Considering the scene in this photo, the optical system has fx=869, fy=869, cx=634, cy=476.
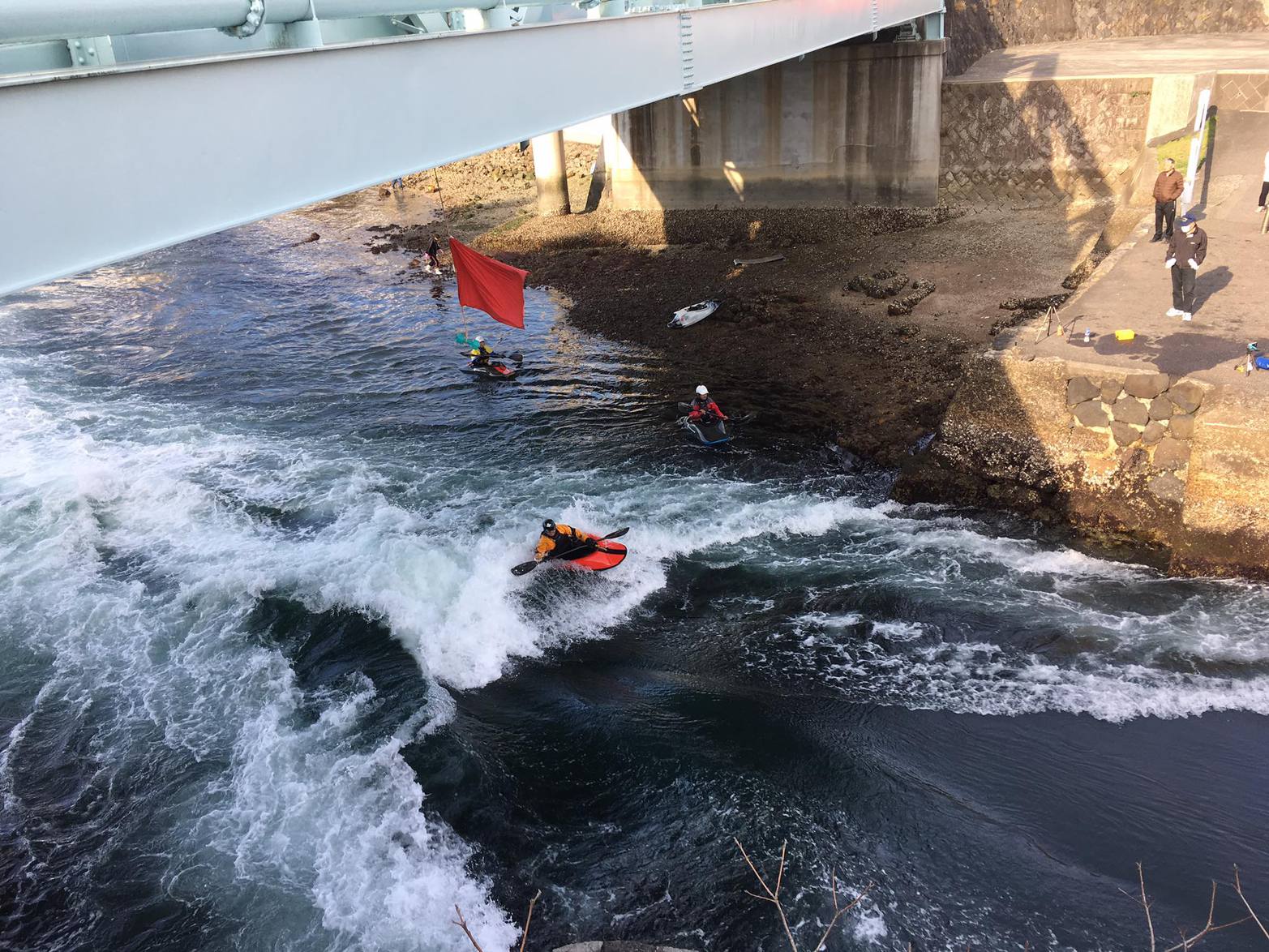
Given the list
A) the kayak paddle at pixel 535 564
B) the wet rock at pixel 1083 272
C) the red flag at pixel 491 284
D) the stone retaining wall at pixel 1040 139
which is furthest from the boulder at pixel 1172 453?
the stone retaining wall at pixel 1040 139

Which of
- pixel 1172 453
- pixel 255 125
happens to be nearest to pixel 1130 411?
pixel 1172 453

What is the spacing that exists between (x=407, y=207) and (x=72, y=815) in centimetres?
2808

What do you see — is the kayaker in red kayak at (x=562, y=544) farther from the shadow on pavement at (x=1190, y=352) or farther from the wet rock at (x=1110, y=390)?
the shadow on pavement at (x=1190, y=352)

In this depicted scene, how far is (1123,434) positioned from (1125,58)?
73.3 ft

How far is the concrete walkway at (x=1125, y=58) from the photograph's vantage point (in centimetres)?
2446

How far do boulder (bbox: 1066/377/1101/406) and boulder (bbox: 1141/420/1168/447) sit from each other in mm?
754

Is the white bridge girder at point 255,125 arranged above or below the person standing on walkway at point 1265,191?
above

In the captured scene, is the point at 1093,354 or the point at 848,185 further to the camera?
the point at 848,185

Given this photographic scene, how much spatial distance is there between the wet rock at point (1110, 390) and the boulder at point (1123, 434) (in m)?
0.31

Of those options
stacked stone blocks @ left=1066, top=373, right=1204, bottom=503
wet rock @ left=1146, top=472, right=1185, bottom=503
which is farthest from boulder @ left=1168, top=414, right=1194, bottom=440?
wet rock @ left=1146, top=472, right=1185, bottom=503

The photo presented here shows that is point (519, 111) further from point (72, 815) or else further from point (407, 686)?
point (72, 815)

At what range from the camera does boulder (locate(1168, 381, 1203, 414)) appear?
35.9 ft

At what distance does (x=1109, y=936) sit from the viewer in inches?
274

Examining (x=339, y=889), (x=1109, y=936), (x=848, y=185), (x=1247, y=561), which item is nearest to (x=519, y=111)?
(x=339, y=889)
